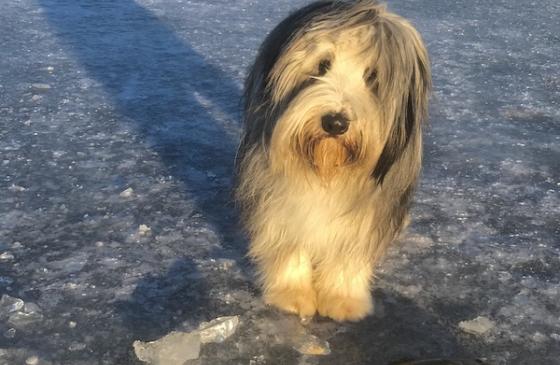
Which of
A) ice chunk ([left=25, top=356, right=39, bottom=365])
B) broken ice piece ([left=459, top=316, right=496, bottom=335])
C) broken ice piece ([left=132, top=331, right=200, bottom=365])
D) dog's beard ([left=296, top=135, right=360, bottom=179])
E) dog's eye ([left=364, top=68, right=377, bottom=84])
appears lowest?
ice chunk ([left=25, top=356, right=39, bottom=365])

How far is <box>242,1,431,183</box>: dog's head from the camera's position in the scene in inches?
95.9

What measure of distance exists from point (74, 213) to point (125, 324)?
913mm

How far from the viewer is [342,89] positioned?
247 cm

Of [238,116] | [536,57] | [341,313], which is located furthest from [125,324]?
[536,57]

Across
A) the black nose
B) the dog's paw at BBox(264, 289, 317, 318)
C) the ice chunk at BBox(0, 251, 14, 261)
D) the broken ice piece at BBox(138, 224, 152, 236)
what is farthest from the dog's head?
the ice chunk at BBox(0, 251, 14, 261)

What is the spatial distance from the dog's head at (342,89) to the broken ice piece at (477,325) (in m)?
0.73

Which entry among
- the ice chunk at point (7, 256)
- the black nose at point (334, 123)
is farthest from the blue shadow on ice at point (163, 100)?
the black nose at point (334, 123)

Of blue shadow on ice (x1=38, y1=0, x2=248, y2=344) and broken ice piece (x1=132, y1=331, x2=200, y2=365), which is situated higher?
blue shadow on ice (x1=38, y1=0, x2=248, y2=344)

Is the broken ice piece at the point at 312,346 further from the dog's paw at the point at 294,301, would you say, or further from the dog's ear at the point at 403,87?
the dog's ear at the point at 403,87

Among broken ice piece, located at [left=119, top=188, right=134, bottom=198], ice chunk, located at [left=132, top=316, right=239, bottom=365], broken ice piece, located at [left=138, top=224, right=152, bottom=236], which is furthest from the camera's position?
broken ice piece, located at [left=119, top=188, right=134, bottom=198]

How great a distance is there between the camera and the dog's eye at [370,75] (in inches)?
100

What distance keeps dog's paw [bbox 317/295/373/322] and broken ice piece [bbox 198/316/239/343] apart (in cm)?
38

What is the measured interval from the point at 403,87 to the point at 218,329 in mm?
1098

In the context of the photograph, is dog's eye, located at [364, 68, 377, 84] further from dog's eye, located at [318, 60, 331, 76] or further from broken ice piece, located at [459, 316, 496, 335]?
broken ice piece, located at [459, 316, 496, 335]
